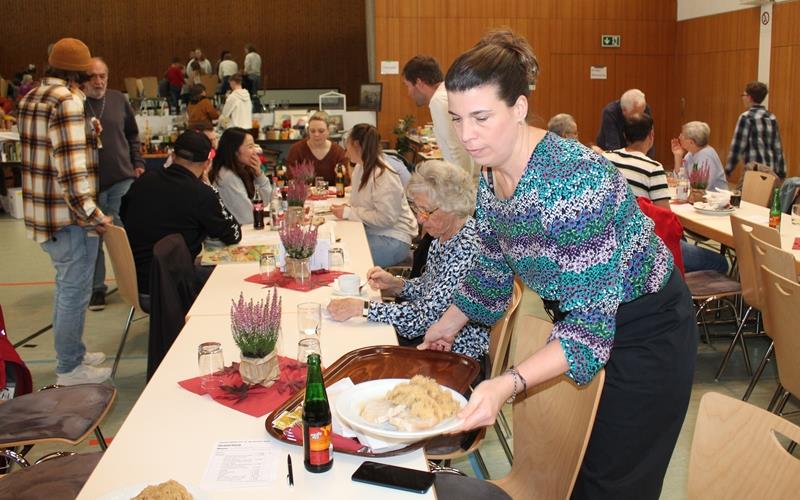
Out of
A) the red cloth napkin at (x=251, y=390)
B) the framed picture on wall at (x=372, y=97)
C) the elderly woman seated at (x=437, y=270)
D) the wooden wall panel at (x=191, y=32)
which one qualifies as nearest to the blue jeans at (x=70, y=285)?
the elderly woman seated at (x=437, y=270)

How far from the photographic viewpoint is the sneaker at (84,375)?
13.9ft

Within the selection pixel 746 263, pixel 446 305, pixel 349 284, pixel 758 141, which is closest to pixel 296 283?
pixel 349 284

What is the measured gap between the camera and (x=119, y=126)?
227 inches

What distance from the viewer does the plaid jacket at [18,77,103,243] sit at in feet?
12.8

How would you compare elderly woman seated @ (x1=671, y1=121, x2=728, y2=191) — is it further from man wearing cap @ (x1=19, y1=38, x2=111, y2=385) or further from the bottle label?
the bottle label

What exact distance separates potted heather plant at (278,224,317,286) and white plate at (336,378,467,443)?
4.81 feet

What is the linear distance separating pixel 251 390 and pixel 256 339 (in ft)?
0.47

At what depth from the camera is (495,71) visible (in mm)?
1664

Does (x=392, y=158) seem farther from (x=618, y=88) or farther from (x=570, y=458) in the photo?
(x=618, y=88)

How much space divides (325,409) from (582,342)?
1.88 ft

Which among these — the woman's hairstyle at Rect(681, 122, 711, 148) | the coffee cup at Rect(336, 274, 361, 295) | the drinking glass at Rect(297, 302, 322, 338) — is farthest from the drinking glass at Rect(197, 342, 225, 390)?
the woman's hairstyle at Rect(681, 122, 711, 148)

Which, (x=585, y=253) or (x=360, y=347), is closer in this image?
(x=585, y=253)

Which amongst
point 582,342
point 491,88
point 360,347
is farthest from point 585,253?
point 360,347

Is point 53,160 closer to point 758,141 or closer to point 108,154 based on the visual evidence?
point 108,154
